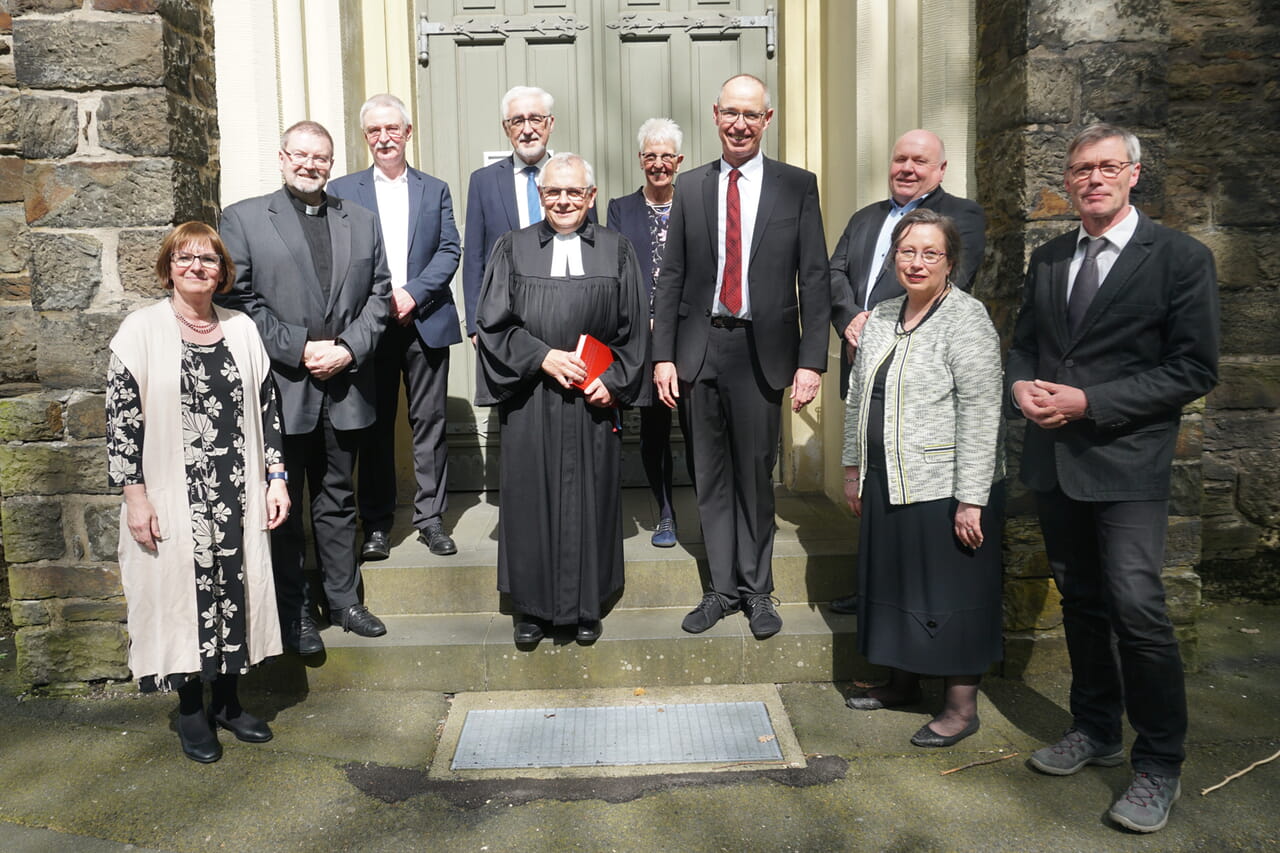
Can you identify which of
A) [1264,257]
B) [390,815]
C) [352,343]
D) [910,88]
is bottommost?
[390,815]

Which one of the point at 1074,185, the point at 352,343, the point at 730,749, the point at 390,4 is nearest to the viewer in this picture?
the point at 1074,185

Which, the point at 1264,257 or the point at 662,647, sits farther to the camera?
the point at 1264,257

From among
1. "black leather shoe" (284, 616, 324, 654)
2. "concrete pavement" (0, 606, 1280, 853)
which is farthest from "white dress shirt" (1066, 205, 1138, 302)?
"black leather shoe" (284, 616, 324, 654)

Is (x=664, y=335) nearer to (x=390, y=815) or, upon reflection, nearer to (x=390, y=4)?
(x=390, y=815)

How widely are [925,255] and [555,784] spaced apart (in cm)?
202

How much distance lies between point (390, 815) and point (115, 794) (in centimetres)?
91

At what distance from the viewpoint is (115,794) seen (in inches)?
126

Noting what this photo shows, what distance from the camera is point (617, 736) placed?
3.53 m

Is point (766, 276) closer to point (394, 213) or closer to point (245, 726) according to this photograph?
point (394, 213)

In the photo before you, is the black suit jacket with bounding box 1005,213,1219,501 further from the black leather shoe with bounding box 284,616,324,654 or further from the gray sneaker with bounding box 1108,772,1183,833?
the black leather shoe with bounding box 284,616,324,654

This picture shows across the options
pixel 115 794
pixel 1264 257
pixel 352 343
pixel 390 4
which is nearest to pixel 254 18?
pixel 390 4

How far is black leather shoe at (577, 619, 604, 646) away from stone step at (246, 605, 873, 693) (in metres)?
0.03

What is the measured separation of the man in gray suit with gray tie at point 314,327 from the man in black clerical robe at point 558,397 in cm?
48

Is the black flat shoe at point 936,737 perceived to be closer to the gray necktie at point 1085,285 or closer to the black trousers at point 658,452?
the gray necktie at point 1085,285
